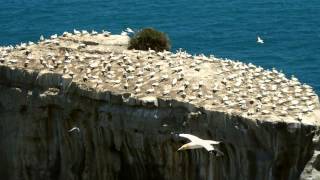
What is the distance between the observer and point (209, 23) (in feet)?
248

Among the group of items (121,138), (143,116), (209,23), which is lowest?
(121,138)

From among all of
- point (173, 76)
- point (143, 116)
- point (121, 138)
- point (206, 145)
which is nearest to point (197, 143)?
point (206, 145)

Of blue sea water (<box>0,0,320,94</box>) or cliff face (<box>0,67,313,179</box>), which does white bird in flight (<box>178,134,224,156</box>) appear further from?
blue sea water (<box>0,0,320,94</box>)

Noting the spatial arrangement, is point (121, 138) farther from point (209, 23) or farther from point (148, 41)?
point (209, 23)

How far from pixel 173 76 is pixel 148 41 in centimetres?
547

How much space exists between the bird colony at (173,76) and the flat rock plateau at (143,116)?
45 millimetres

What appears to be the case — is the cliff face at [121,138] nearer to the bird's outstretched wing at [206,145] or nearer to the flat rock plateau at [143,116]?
the flat rock plateau at [143,116]

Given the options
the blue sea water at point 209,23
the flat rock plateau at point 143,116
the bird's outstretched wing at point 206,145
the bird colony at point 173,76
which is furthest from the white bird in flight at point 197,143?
the blue sea water at point 209,23

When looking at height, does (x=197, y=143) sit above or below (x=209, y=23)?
below

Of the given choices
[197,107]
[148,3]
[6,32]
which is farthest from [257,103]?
[148,3]

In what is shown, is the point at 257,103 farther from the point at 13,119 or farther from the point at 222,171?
the point at 13,119

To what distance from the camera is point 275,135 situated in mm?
34312

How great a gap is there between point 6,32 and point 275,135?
1670 inches

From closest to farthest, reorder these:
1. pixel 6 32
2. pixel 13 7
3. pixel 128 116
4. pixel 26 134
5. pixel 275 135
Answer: pixel 275 135
pixel 128 116
pixel 26 134
pixel 6 32
pixel 13 7
